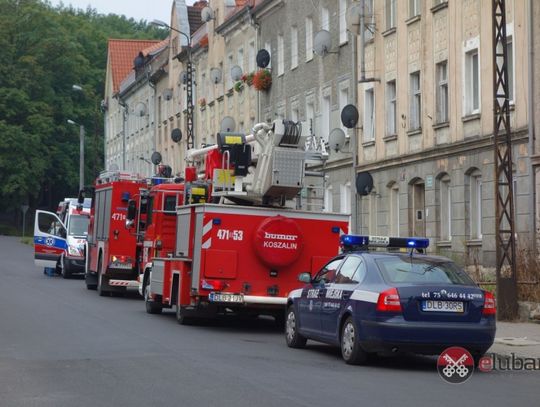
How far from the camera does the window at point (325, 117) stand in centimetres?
4369

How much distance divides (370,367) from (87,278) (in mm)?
20651

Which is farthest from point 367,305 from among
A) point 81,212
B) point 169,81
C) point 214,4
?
point 169,81

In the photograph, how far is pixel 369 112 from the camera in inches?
1564

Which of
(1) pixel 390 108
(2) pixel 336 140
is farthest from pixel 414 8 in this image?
(2) pixel 336 140

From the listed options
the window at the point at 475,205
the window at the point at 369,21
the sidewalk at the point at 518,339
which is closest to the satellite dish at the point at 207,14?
the window at the point at 369,21

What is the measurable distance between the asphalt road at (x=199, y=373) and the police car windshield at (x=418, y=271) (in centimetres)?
114

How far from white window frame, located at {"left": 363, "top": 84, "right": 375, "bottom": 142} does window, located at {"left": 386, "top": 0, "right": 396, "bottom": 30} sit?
253 centimetres

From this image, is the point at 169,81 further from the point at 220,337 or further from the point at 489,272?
the point at 220,337

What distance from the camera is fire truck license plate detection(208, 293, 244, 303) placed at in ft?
68.4

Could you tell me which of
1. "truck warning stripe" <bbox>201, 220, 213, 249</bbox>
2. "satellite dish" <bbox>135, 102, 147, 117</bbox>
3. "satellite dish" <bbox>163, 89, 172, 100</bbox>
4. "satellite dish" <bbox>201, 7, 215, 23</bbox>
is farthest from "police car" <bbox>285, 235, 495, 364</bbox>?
"satellite dish" <bbox>135, 102, 147, 117</bbox>

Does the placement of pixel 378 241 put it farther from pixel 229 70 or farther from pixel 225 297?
pixel 229 70

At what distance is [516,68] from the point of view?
1130 inches

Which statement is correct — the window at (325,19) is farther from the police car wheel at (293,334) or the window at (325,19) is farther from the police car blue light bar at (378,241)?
the police car blue light bar at (378,241)

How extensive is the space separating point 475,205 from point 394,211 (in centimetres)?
568
